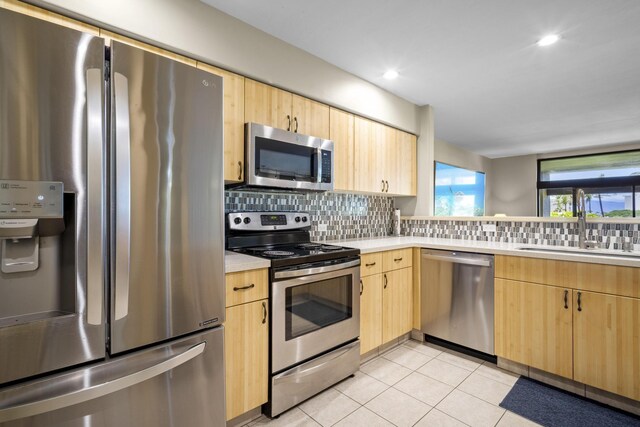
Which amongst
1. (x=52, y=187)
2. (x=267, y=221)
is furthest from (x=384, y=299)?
(x=52, y=187)

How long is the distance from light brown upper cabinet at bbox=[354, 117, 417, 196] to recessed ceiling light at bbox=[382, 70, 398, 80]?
43cm

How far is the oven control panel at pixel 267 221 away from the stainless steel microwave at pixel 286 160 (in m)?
0.25

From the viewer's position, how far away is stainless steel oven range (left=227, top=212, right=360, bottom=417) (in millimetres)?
1773

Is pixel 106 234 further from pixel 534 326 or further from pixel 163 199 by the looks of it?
pixel 534 326

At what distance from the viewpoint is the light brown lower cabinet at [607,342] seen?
1.81 m

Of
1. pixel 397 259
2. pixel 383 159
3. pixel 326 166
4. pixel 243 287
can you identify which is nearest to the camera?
pixel 243 287

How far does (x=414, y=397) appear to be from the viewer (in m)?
1.99

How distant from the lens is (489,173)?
24.2ft

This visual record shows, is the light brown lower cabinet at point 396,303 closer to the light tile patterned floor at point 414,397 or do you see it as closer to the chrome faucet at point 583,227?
the light tile patterned floor at point 414,397

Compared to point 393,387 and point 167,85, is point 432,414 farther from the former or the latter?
point 167,85

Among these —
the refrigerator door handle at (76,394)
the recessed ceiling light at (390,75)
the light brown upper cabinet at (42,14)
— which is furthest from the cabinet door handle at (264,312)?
the recessed ceiling light at (390,75)

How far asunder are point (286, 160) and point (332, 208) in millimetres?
928

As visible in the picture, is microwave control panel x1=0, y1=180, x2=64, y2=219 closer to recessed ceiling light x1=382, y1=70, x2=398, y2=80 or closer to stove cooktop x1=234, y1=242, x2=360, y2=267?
stove cooktop x1=234, y1=242, x2=360, y2=267

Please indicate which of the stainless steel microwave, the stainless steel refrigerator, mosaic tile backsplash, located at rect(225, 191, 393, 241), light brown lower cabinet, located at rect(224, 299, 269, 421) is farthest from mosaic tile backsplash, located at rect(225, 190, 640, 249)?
the stainless steel refrigerator
